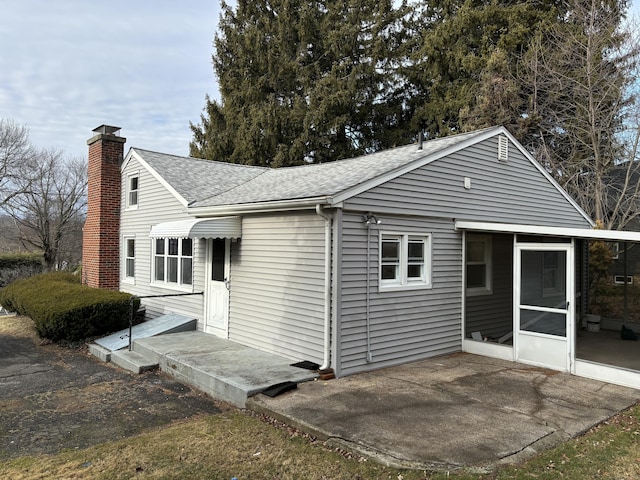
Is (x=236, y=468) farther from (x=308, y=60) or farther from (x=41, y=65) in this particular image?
(x=308, y=60)

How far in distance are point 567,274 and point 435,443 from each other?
14.6 feet

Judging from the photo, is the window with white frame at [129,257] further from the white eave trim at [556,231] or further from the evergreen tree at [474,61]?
the evergreen tree at [474,61]

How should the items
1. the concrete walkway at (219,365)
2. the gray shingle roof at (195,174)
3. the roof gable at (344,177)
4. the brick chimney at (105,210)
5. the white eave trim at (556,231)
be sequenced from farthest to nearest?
the brick chimney at (105,210) → the gray shingle roof at (195,174) → the roof gable at (344,177) → the white eave trim at (556,231) → the concrete walkway at (219,365)

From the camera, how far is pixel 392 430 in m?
5.10

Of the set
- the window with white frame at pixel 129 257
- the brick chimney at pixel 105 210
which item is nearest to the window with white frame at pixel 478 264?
the window with white frame at pixel 129 257

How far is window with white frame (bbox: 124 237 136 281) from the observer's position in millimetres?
14242

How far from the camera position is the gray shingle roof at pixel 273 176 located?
8.15 m

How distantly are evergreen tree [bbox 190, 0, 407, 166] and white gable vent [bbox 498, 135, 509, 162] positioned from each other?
14328mm

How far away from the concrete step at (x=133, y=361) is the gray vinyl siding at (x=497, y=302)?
6.58 metres

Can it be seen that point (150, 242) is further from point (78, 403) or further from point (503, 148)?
point (503, 148)

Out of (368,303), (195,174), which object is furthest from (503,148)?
(195,174)

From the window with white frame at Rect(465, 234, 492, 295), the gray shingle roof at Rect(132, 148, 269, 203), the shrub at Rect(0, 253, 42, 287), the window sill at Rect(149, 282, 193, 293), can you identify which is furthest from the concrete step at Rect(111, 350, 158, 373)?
the shrub at Rect(0, 253, 42, 287)

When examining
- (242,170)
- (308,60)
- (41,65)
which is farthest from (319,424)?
(308,60)

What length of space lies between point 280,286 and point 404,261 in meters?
2.34
